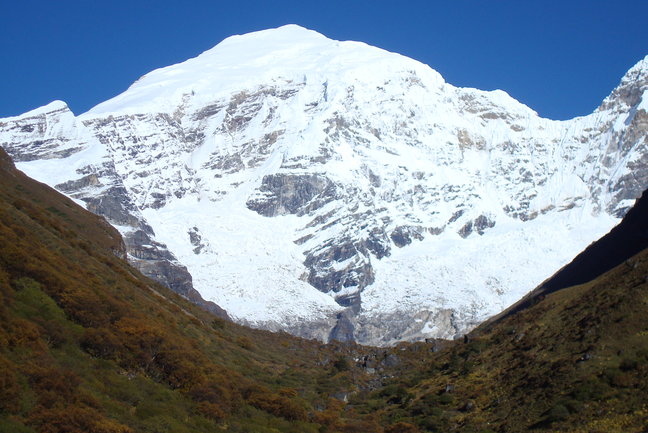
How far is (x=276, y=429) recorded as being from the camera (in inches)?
1613

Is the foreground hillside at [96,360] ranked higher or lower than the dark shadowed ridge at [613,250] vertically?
lower

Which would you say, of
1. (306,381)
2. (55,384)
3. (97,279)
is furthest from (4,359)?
(306,381)

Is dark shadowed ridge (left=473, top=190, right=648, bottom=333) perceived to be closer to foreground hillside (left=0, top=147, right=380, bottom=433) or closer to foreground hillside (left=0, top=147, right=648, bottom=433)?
foreground hillside (left=0, top=147, right=648, bottom=433)

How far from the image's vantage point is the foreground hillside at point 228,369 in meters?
32.4

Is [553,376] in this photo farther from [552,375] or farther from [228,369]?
[228,369]

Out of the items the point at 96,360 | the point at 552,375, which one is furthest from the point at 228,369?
the point at 552,375

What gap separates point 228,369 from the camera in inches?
2020

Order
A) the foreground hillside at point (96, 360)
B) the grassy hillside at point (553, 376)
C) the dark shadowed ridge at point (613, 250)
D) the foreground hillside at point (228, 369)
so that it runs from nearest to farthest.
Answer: the foreground hillside at point (96, 360) → the foreground hillside at point (228, 369) → the grassy hillside at point (553, 376) → the dark shadowed ridge at point (613, 250)

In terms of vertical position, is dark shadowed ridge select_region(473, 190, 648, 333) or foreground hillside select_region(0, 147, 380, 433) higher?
dark shadowed ridge select_region(473, 190, 648, 333)

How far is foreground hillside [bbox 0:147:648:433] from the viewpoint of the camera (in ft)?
106

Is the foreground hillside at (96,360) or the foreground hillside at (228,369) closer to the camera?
the foreground hillside at (96,360)

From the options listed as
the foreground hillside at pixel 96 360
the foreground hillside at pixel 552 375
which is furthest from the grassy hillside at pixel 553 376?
the foreground hillside at pixel 96 360

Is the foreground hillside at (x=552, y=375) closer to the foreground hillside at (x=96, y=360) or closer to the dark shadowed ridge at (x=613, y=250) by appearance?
the dark shadowed ridge at (x=613, y=250)

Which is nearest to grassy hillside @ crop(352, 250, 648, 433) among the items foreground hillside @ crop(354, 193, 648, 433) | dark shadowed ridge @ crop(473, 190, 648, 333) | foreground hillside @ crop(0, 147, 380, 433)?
foreground hillside @ crop(354, 193, 648, 433)
